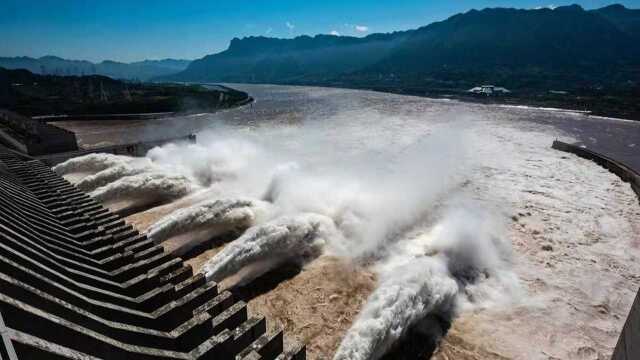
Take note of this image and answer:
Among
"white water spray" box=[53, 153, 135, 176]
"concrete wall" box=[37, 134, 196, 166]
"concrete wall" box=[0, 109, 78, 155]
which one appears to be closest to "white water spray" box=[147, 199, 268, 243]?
"white water spray" box=[53, 153, 135, 176]

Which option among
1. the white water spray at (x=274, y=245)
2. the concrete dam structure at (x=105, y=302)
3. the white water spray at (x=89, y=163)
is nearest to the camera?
the concrete dam structure at (x=105, y=302)

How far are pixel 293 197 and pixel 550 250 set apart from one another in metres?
12.3

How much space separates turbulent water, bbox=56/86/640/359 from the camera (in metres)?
11.5

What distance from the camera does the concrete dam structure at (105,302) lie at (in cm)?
420

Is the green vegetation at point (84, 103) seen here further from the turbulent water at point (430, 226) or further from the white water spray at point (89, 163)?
the white water spray at point (89, 163)

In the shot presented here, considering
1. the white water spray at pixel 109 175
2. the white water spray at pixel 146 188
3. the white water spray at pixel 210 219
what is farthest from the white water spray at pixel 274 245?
the white water spray at pixel 109 175

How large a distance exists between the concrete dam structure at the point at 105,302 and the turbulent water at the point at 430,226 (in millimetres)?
4600

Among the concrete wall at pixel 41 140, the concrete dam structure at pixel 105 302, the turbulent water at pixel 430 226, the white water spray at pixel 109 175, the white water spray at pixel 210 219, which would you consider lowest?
the turbulent water at pixel 430 226

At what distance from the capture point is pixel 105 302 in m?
5.92

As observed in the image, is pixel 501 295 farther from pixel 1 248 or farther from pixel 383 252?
pixel 1 248

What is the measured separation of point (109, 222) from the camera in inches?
410

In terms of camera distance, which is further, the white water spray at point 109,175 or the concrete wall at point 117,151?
the concrete wall at point 117,151

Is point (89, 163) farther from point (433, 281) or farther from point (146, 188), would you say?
point (433, 281)

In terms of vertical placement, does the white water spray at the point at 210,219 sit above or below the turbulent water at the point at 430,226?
above
